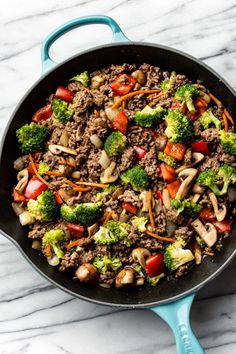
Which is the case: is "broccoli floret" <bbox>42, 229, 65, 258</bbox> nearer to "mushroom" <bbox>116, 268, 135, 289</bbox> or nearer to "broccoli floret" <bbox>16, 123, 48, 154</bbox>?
"mushroom" <bbox>116, 268, 135, 289</bbox>

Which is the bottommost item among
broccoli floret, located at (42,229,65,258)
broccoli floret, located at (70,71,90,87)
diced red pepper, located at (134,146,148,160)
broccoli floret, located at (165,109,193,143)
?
broccoli floret, located at (42,229,65,258)

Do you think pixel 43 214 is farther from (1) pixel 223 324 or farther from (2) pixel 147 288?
(1) pixel 223 324

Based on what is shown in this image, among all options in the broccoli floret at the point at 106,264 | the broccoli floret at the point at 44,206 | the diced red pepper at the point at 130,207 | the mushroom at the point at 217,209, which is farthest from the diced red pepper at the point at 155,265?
the broccoli floret at the point at 44,206

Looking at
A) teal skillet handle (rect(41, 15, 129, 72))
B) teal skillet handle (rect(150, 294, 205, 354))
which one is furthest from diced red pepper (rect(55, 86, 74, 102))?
teal skillet handle (rect(150, 294, 205, 354))

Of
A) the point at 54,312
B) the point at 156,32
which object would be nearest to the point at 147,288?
the point at 54,312

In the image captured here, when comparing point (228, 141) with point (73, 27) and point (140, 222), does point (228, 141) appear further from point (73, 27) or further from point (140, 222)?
point (73, 27)

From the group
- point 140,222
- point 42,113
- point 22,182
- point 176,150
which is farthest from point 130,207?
point 42,113
